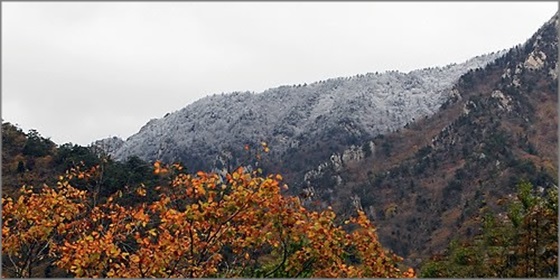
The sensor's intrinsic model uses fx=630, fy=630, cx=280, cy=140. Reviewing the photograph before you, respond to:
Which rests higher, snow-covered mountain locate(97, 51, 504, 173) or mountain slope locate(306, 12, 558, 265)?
snow-covered mountain locate(97, 51, 504, 173)

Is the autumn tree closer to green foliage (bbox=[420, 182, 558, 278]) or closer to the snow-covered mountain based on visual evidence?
green foliage (bbox=[420, 182, 558, 278])

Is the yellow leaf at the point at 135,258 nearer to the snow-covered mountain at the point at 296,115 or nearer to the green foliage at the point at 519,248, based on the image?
the green foliage at the point at 519,248

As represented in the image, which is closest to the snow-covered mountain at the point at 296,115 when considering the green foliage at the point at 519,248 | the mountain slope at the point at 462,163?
the mountain slope at the point at 462,163

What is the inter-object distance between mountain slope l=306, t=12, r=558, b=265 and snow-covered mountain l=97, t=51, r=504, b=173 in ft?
75.0

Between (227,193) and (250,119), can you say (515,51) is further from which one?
(227,193)

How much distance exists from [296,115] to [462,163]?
61.7 meters

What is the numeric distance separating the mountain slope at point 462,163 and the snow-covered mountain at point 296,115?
2286cm

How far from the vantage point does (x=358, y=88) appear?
11669 centimetres

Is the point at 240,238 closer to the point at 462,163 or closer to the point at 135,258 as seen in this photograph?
the point at 135,258

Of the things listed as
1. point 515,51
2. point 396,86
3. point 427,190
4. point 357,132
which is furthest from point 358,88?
point 427,190

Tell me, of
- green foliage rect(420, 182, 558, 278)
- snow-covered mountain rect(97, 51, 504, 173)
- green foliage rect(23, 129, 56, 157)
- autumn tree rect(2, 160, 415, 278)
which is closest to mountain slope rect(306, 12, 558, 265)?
green foliage rect(23, 129, 56, 157)

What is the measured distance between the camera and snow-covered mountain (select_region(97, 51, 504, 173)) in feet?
330

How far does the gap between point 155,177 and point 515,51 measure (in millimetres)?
56747

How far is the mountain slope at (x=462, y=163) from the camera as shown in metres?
44.0
